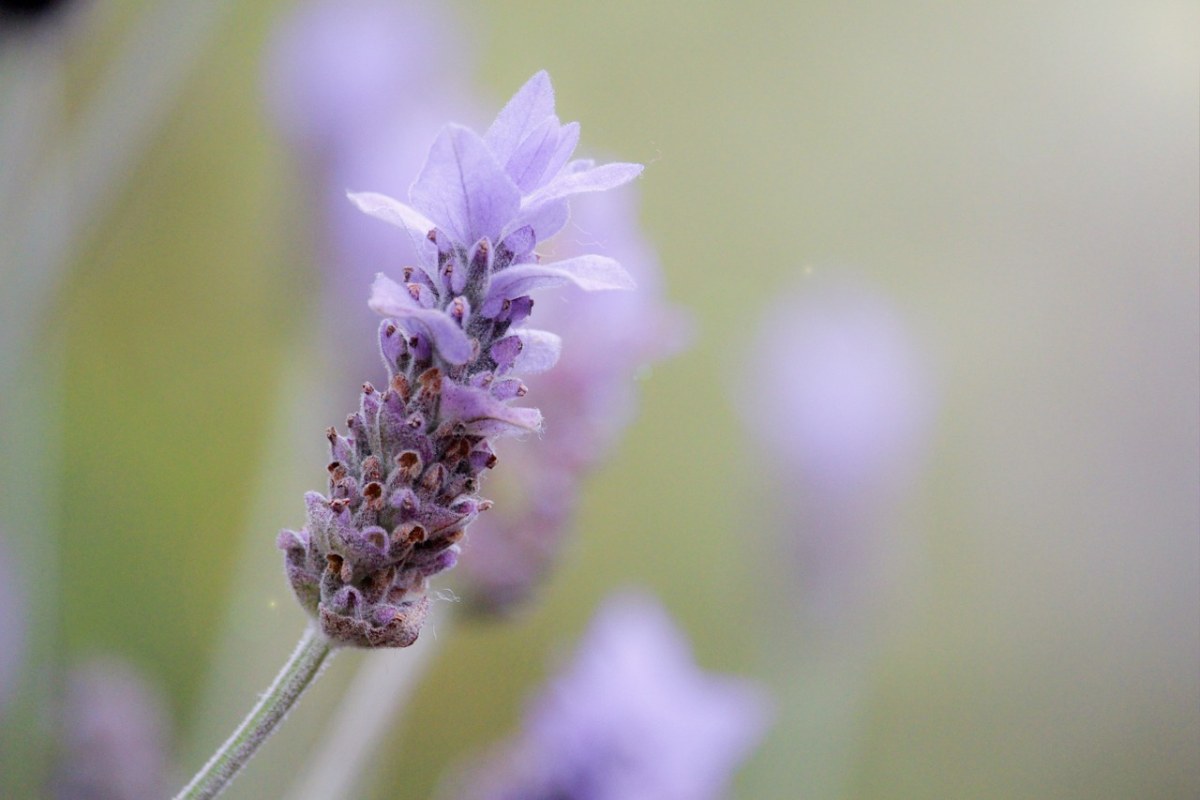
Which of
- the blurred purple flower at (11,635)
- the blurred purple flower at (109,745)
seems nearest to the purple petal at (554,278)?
the blurred purple flower at (109,745)

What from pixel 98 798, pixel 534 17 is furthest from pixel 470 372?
pixel 534 17

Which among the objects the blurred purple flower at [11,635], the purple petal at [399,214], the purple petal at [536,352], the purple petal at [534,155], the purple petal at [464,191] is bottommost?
the blurred purple flower at [11,635]

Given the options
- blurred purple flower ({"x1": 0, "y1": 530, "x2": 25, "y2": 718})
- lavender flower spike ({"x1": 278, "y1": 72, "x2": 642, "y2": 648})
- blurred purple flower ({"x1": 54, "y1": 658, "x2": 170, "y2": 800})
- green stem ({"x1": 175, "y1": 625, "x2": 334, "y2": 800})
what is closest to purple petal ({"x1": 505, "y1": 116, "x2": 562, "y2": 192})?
lavender flower spike ({"x1": 278, "y1": 72, "x2": 642, "y2": 648})

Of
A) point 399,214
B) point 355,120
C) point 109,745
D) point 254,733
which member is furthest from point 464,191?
point 355,120

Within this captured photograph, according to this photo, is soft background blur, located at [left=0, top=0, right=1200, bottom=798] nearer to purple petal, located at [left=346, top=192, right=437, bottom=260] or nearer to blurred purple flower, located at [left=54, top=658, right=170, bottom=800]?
blurred purple flower, located at [left=54, top=658, right=170, bottom=800]

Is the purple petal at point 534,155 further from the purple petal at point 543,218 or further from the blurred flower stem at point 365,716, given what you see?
the blurred flower stem at point 365,716

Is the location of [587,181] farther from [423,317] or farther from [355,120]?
[355,120]
